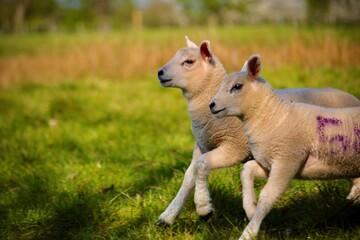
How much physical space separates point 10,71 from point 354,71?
1005 cm

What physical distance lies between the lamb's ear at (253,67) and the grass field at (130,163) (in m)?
1.04

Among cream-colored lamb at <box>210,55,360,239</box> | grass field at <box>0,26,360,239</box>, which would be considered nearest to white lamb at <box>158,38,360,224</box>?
grass field at <box>0,26,360,239</box>

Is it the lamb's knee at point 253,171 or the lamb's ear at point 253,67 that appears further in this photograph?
the lamb's knee at point 253,171

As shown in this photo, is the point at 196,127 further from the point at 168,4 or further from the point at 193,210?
the point at 168,4

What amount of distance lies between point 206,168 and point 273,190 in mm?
608

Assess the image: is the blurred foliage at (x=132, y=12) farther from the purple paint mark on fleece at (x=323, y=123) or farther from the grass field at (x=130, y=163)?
the purple paint mark on fleece at (x=323, y=123)

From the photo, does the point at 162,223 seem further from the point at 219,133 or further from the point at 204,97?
the point at 204,97

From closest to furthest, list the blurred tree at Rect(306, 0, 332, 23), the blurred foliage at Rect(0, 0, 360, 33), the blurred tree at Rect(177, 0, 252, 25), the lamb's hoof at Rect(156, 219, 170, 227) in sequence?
the lamb's hoof at Rect(156, 219, 170, 227) → the blurred tree at Rect(306, 0, 332, 23) → the blurred foliage at Rect(0, 0, 360, 33) → the blurred tree at Rect(177, 0, 252, 25)

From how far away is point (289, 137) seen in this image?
302cm

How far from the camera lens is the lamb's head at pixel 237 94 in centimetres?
306

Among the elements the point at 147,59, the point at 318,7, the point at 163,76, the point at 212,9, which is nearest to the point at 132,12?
the point at 212,9

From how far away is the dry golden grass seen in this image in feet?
34.8

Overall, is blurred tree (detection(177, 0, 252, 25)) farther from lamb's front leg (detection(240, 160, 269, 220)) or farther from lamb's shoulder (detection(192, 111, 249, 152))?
lamb's front leg (detection(240, 160, 269, 220))

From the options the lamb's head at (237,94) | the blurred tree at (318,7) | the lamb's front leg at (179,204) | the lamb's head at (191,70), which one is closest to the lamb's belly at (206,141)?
the lamb's front leg at (179,204)
